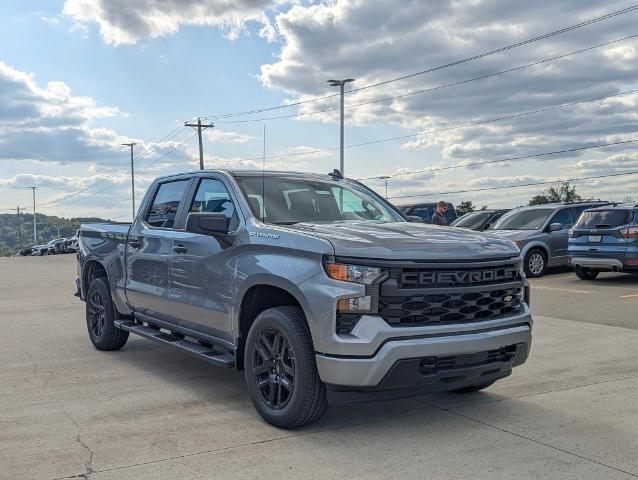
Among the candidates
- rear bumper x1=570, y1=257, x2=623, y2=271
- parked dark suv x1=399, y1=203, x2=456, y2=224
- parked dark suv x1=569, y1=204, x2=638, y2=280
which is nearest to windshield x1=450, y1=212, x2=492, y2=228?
parked dark suv x1=399, y1=203, x2=456, y2=224

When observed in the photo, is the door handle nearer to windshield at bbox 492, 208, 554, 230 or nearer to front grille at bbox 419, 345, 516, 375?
front grille at bbox 419, 345, 516, 375

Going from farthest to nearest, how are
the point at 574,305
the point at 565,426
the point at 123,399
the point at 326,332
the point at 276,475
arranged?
the point at 574,305 → the point at 123,399 → the point at 565,426 → the point at 326,332 → the point at 276,475

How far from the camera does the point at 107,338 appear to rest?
7.50 m

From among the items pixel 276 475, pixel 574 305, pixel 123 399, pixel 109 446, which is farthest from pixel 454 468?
pixel 574 305

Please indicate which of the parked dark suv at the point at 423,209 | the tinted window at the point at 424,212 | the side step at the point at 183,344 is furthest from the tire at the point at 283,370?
the tinted window at the point at 424,212

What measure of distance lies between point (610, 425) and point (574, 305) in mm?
6710

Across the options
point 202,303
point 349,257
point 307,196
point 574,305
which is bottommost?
point 574,305

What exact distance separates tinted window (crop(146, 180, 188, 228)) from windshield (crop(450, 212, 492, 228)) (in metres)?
13.7

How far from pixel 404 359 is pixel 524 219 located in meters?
13.8

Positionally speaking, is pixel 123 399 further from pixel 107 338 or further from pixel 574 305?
pixel 574 305

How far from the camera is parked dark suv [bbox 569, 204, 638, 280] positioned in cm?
1387

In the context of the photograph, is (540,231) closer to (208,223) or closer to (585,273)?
(585,273)

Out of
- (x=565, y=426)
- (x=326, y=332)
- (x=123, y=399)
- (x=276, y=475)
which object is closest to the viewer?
(x=276, y=475)

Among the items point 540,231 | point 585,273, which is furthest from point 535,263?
point 585,273
